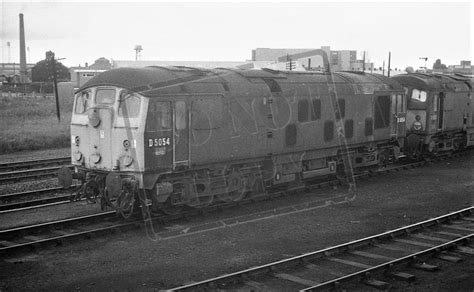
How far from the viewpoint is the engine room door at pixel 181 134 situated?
487 inches

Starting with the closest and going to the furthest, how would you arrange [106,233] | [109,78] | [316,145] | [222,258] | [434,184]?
1. [222,258]
2. [106,233]
3. [109,78]
4. [316,145]
5. [434,184]

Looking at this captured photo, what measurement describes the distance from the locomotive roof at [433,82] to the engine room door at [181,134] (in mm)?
13148

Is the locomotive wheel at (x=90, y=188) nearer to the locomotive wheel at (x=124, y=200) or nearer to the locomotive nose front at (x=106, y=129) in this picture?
the locomotive nose front at (x=106, y=129)

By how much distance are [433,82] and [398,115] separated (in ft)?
12.9

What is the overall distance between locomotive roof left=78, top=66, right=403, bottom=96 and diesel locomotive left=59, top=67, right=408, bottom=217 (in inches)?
1.1

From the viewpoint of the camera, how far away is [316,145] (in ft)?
53.3

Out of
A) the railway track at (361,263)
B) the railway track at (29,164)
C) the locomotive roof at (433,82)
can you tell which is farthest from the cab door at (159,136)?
the locomotive roof at (433,82)

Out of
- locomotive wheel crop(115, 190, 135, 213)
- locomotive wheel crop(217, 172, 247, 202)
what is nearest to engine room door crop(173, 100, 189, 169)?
locomotive wheel crop(115, 190, 135, 213)

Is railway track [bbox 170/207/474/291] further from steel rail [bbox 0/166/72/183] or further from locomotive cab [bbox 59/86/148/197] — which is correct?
steel rail [bbox 0/166/72/183]

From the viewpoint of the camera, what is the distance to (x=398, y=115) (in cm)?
1969

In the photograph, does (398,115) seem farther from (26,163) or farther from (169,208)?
(26,163)

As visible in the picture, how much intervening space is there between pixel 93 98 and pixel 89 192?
219 centimetres

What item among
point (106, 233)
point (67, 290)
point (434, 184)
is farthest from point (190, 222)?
point (434, 184)

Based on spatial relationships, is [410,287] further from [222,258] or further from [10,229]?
[10,229]
